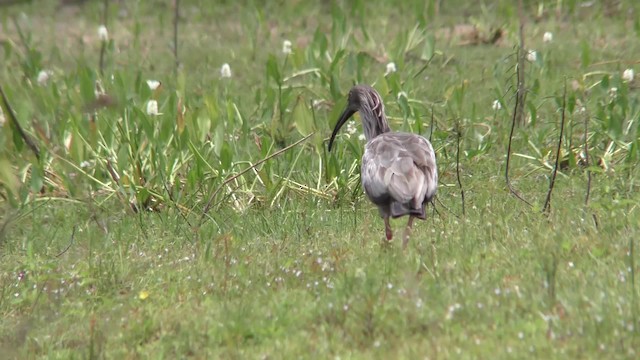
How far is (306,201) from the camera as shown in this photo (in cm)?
833

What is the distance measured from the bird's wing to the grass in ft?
0.97

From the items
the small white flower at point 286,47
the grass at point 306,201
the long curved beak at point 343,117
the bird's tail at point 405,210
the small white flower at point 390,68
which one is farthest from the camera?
the small white flower at point 286,47

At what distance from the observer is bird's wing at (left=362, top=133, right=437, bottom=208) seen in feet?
21.7

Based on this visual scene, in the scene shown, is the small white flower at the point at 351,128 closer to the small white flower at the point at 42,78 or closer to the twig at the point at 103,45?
the twig at the point at 103,45

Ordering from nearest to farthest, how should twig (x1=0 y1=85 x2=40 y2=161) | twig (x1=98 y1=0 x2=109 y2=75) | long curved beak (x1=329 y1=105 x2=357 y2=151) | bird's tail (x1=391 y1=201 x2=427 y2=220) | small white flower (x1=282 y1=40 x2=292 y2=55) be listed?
bird's tail (x1=391 y1=201 x2=427 y2=220) → twig (x1=0 y1=85 x2=40 y2=161) → long curved beak (x1=329 y1=105 x2=357 y2=151) → twig (x1=98 y1=0 x2=109 y2=75) → small white flower (x1=282 y1=40 x2=292 y2=55)

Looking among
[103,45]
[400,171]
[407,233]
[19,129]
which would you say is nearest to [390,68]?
[103,45]

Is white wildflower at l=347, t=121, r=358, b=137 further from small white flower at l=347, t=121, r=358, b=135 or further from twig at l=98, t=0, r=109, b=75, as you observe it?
twig at l=98, t=0, r=109, b=75

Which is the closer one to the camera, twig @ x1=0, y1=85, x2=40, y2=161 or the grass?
the grass

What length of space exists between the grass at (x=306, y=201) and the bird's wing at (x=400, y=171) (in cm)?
30

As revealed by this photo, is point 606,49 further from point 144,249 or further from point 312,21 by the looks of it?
point 144,249

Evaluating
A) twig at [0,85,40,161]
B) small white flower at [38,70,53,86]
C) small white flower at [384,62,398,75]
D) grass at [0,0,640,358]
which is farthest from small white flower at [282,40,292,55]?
twig at [0,85,40,161]

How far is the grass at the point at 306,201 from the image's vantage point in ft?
16.9

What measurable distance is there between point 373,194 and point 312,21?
723 centimetres

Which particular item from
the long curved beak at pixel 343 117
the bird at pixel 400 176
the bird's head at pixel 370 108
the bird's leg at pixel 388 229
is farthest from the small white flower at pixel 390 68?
the bird's leg at pixel 388 229
